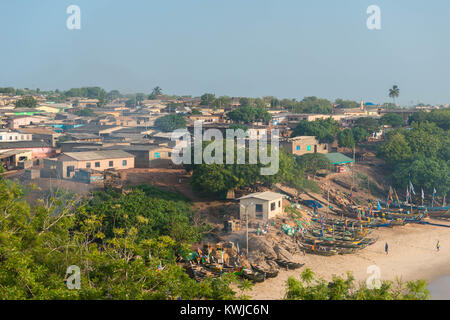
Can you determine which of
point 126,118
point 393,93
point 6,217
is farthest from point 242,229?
point 393,93

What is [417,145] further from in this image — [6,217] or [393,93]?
[393,93]

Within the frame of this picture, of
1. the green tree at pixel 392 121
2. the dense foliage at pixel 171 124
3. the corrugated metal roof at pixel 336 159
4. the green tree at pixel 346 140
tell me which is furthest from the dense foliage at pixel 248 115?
the corrugated metal roof at pixel 336 159

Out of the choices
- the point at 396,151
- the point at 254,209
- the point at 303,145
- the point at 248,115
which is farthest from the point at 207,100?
the point at 254,209

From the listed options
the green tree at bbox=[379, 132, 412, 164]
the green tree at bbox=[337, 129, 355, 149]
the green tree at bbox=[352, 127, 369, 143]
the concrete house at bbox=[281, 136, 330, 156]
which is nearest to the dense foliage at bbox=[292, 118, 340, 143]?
the green tree at bbox=[337, 129, 355, 149]

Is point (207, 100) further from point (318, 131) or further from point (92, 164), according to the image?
point (92, 164)

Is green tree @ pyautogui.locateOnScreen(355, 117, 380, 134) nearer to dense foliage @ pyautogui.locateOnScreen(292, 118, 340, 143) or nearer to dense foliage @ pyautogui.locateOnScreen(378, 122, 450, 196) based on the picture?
dense foliage @ pyautogui.locateOnScreen(292, 118, 340, 143)

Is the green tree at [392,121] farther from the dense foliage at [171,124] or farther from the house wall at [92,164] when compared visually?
the house wall at [92,164]
